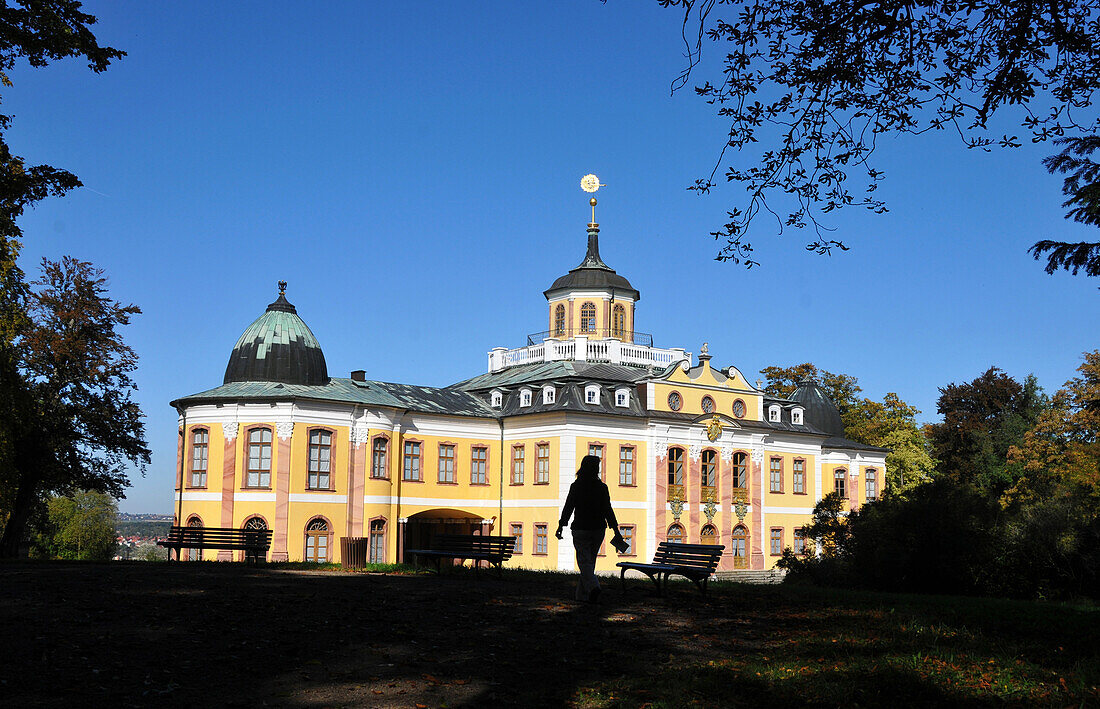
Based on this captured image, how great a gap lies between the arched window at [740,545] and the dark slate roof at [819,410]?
27.6ft

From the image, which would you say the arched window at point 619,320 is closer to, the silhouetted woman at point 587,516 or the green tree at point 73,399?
the green tree at point 73,399

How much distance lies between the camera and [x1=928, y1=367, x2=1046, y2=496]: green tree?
191 ft

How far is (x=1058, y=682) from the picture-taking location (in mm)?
9828

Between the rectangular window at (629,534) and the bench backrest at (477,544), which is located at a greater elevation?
the bench backrest at (477,544)

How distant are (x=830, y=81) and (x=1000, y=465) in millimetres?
53221

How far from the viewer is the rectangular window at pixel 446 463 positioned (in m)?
43.6

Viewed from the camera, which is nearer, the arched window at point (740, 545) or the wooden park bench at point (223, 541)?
the wooden park bench at point (223, 541)

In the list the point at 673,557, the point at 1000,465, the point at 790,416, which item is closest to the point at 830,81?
the point at 673,557

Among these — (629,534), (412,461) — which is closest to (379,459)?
(412,461)

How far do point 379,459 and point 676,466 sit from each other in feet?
40.9

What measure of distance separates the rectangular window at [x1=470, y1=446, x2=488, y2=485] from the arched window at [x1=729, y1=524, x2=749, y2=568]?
1100cm

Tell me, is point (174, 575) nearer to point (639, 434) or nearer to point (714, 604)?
point (714, 604)

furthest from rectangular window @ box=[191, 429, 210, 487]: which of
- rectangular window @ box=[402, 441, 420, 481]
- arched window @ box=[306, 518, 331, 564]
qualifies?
rectangular window @ box=[402, 441, 420, 481]

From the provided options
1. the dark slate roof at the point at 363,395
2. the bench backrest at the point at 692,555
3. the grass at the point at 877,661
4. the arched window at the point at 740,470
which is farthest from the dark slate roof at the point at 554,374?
the grass at the point at 877,661
